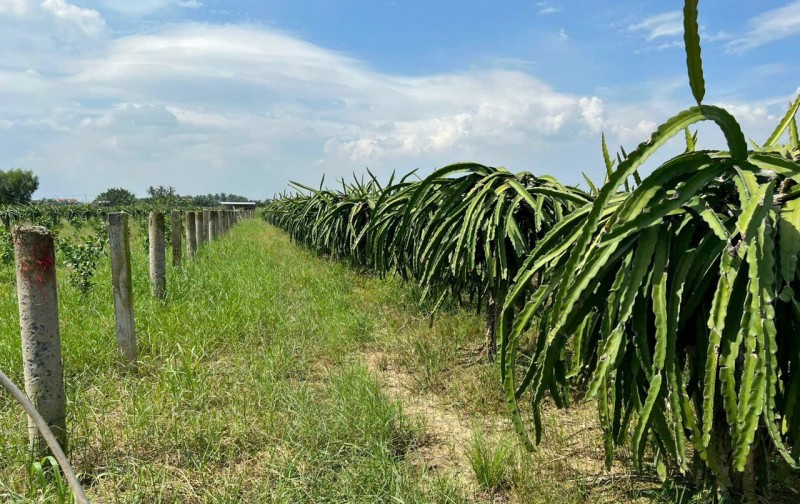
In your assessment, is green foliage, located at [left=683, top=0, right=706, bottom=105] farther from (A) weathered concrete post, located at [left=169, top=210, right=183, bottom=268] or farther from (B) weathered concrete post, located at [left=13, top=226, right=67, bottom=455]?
(A) weathered concrete post, located at [left=169, top=210, right=183, bottom=268]

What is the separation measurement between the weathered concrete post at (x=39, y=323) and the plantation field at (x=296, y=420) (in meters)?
0.18

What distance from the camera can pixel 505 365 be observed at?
2102mm

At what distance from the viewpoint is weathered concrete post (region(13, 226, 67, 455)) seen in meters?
2.46

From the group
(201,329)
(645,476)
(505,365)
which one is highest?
(505,365)

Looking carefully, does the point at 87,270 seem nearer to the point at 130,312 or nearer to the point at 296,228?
the point at 130,312

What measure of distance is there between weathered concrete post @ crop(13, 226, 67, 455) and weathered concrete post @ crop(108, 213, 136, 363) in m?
1.26

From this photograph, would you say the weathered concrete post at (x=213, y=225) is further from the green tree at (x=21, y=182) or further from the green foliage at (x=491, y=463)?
the green tree at (x=21, y=182)

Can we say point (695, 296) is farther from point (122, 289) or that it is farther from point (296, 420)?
point (122, 289)

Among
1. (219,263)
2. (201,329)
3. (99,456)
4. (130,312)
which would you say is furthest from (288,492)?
(219,263)

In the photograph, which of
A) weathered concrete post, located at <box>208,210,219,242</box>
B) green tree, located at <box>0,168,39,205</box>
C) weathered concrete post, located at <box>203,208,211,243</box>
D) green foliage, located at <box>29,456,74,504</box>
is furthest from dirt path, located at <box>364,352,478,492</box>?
green tree, located at <box>0,168,39,205</box>

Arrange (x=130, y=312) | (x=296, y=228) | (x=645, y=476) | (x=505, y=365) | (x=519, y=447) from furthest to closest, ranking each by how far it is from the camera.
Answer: (x=296, y=228) → (x=130, y=312) → (x=519, y=447) → (x=645, y=476) → (x=505, y=365)

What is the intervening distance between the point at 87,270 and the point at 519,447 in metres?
4.85

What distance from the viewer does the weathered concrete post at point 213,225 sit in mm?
14040

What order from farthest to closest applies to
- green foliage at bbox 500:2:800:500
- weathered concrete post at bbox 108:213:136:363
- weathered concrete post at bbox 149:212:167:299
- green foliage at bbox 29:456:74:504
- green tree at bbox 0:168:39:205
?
green tree at bbox 0:168:39:205
weathered concrete post at bbox 149:212:167:299
weathered concrete post at bbox 108:213:136:363
green foliage at bbox 29:456:74:504
green foliage at bbox 500:2:800:500
